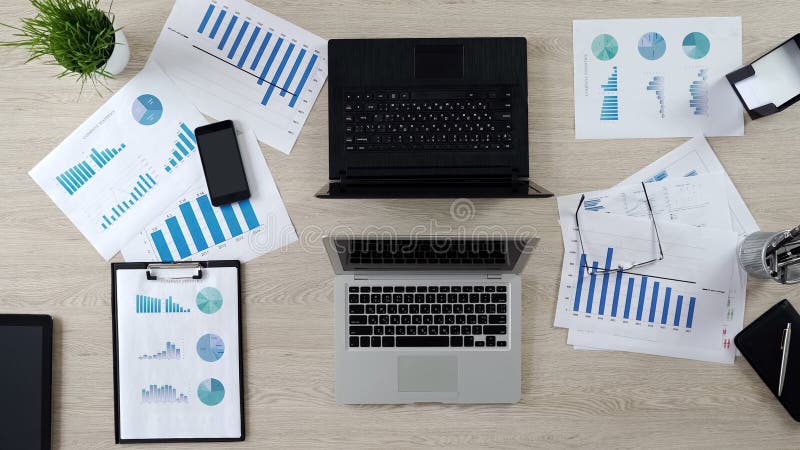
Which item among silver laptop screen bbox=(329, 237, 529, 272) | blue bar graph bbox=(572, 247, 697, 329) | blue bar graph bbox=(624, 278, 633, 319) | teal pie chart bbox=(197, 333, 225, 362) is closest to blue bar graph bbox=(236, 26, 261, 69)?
silver laptop screen bbox=(329, 237, 529, 272)

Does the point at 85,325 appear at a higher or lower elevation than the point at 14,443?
higher

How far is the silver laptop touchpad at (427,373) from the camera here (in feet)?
3.39

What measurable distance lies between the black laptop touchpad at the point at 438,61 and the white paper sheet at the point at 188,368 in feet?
1.76

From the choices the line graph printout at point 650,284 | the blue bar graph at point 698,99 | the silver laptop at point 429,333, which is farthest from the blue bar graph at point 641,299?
the blue bar graph at point 698,99

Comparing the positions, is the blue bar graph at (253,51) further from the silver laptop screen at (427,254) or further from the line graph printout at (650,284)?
the line graph printout at (650,284)

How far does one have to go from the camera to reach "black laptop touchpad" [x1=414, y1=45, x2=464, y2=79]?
3.30ft

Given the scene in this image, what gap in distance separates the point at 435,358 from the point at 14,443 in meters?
0.85

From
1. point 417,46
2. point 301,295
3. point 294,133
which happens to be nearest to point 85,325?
point 301,295

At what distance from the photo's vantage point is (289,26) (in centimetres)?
107

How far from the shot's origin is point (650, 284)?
3.49 feet

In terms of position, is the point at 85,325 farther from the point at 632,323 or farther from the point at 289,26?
the point at 632,323

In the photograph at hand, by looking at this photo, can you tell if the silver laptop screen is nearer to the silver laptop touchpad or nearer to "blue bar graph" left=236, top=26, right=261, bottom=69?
the silver laptop touchpad

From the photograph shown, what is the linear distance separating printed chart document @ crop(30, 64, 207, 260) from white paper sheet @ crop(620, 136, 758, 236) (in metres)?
0.92

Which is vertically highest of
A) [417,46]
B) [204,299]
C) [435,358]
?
[417,46]
